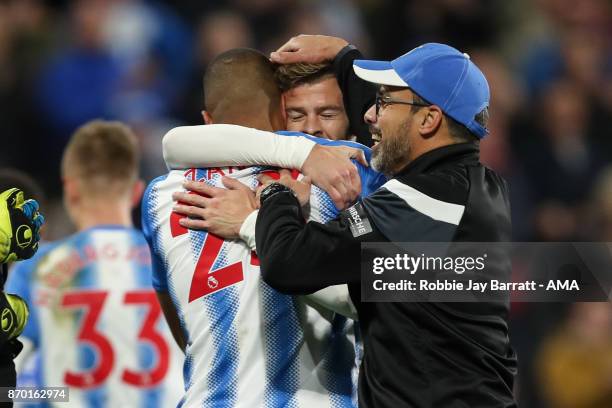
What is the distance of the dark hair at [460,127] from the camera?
3768 millimetres

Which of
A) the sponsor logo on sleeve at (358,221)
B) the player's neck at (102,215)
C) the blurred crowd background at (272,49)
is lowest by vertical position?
the blurred crowd background at (272,49)

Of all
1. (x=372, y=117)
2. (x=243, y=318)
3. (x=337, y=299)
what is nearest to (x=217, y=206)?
(x=243, y=318)

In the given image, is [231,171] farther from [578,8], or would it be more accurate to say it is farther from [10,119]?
[578,8]

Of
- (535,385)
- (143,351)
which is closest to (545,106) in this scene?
(535,385)

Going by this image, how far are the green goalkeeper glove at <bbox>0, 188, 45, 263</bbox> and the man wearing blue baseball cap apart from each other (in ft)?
2.18

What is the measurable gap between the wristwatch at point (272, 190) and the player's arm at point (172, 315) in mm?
712

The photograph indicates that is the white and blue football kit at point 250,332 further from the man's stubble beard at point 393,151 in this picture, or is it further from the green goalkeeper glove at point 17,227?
the green goalkeeper glove at point 17,227

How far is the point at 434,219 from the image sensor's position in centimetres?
358

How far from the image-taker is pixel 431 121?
376cm

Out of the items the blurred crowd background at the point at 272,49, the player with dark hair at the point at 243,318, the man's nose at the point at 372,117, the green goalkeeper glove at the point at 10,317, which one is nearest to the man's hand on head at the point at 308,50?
the player with dark hair at the point at 243,318

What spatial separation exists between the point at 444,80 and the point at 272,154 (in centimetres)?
66

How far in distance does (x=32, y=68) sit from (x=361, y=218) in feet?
23.4

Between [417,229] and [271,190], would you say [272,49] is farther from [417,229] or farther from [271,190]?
[417,229]

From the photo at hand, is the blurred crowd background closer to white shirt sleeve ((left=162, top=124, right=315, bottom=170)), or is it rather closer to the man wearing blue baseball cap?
white shirt sleeve ((left=162, top=124, right=315, bottom=170))
